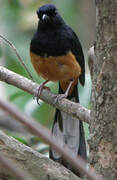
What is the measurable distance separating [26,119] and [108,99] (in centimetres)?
123

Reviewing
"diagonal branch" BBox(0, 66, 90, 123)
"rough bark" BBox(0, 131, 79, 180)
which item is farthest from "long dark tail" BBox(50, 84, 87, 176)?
"rough bark" BBox(0, 131, 79, 180)

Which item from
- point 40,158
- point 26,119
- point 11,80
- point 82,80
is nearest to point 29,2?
point 82,80

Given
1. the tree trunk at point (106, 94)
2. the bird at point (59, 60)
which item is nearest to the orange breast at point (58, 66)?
the bird at point (59, 60)

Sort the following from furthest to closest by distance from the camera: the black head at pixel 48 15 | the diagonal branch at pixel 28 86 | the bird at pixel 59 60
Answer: the black head at pixel 48 15 < the bird at pixel 59 60 < the diagonal branch at pixel 28 86

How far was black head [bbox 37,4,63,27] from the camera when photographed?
3304 millimetres

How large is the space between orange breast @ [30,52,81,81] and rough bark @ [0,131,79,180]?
4.49ft

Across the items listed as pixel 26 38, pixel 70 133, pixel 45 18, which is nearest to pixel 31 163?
pixel 70 133

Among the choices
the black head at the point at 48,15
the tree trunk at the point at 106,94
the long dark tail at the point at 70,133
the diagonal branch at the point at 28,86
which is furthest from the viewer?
the black head at the point at 48,15

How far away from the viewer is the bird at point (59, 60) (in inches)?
116

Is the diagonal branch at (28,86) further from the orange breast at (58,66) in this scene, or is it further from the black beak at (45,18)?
the black beak at (45,18)

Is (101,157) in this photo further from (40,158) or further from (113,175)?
(40,158)

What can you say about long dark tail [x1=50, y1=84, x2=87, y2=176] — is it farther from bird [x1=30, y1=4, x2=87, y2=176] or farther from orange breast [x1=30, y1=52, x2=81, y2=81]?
orange breast [x1=30, y1=52, x2=81, y2=81]

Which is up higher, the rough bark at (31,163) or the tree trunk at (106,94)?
the tree trunk at (106,94)

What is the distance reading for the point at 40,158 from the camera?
184cm
